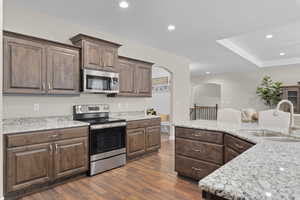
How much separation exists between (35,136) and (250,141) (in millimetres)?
2497

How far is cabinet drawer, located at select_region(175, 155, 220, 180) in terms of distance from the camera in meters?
2.50

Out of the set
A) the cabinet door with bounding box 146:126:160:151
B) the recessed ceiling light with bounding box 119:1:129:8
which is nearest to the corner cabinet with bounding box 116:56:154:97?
the cabinet door with bounding box 146:126:160:151

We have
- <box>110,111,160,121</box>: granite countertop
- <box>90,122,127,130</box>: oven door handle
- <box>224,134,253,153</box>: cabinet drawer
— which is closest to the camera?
<box>224,134,253,153</box>: cabinet drawer

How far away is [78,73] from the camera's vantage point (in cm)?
313

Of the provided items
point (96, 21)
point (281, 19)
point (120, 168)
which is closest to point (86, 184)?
point (120, 168)

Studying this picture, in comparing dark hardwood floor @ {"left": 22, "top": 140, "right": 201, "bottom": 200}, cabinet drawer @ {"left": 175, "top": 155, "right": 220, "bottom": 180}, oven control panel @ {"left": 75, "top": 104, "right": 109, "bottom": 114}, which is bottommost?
dark hardwood floor @ {"left": 22, "top": 140, "right": 201, "bottom": 200}

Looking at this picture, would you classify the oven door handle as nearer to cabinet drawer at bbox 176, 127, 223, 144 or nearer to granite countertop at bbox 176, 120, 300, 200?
cabinet drawer at bbox 176, 127, 223, 144

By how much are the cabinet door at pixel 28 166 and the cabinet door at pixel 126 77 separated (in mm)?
1864

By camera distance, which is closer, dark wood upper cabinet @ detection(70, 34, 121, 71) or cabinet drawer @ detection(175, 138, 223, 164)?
cabinet drawer @ detection(175, 138, 223, 164)

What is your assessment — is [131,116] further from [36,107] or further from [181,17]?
[181,17]

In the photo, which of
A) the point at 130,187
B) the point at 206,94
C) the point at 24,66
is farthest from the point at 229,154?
the point at 206,94

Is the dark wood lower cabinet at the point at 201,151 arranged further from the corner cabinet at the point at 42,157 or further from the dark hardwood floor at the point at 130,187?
the corner cabinet at the point at 42,157

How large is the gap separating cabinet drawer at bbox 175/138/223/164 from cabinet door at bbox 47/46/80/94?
1948mm

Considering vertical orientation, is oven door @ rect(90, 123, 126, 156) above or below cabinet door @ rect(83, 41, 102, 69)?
below
